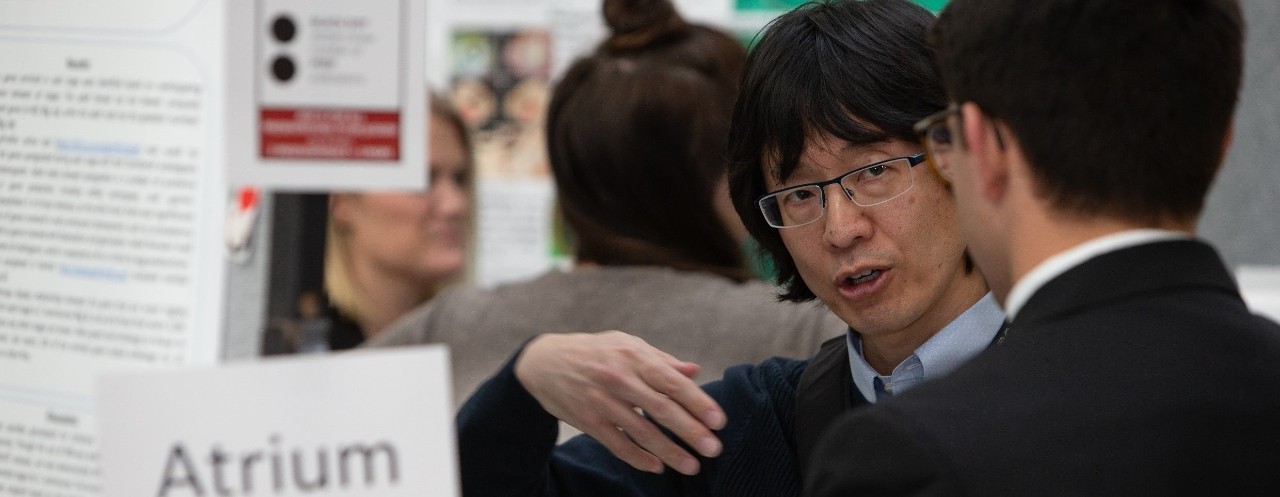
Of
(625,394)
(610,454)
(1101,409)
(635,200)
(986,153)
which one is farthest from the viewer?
(635,200)

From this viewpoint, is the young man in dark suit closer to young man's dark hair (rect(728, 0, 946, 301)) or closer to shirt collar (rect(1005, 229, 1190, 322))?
shirt collar (rect(1005, 229, 1190, 322))

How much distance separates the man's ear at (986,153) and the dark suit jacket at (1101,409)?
0.25 feet

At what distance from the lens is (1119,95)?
784mm

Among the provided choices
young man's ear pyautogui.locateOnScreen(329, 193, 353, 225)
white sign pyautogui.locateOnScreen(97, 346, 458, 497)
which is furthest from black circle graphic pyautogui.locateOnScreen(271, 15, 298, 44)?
white sign pyautogui.locateOnScreen(97, 346, 458, 497)

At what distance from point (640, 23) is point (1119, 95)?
865 millimetres

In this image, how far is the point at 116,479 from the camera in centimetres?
74

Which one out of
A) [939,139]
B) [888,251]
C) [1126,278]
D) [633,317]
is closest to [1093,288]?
[1126,278]

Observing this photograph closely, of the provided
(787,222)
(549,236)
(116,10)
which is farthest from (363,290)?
(549,236)

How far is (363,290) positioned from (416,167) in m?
0.14

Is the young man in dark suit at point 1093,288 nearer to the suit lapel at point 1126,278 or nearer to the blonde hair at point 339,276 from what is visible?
the suit lapel at point 1126,278

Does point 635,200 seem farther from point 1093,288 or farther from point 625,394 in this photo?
point 1093,288

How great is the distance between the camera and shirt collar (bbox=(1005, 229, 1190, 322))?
31.5 inches

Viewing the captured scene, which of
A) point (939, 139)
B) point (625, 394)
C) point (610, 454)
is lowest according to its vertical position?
point (610, 454)

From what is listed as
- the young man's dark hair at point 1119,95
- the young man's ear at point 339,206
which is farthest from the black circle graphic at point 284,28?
the young man's dark hair at point 1119,95
